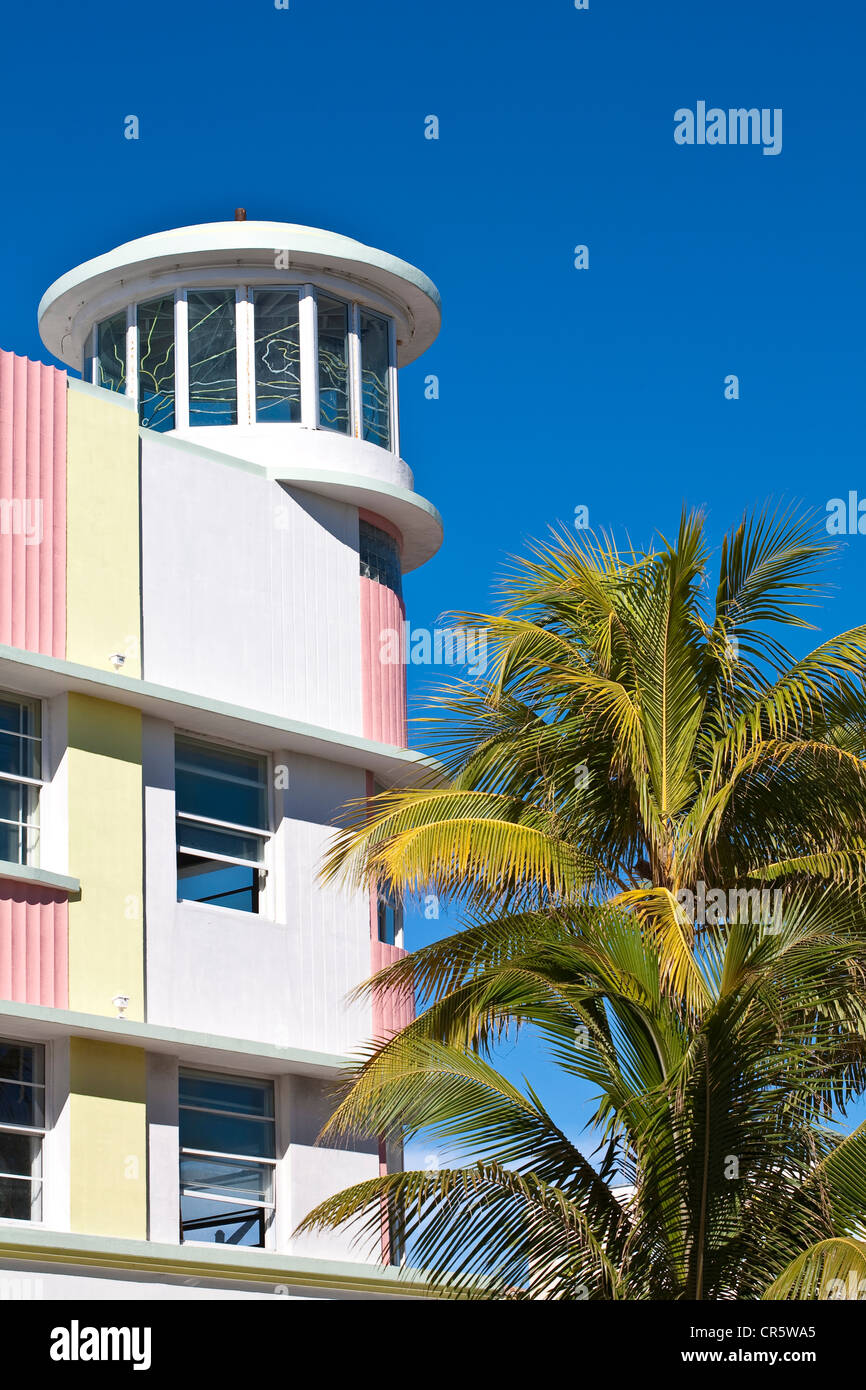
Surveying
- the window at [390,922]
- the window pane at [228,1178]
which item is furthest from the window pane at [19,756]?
the window at [390,922]

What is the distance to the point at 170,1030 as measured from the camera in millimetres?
19469

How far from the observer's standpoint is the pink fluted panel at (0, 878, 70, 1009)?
1858 centimetres

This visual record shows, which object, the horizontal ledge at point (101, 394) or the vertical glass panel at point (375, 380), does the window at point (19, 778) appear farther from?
the vertical glass panel at point (375, 380)

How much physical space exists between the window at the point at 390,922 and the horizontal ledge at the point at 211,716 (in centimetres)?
141

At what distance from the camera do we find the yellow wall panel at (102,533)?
20.1m

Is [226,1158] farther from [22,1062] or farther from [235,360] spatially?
[235,360]

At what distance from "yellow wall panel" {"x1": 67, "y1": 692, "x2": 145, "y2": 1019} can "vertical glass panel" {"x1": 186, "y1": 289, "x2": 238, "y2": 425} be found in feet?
15.2

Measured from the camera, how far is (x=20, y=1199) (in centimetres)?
1844

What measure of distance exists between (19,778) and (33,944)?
1.56 meters

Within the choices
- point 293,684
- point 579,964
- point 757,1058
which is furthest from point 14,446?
point 757,1058
